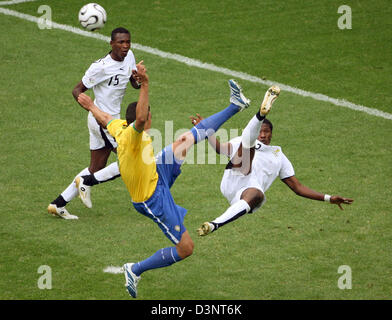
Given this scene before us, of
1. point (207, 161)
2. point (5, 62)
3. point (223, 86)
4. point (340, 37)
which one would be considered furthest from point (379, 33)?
point (5, 62)

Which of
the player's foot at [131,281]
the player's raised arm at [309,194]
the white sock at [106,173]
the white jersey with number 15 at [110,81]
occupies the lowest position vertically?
the player's foot at [131,281]

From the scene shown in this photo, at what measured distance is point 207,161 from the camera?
12.5 meters

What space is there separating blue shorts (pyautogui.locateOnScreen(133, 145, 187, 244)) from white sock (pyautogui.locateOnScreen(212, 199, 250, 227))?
52 cm

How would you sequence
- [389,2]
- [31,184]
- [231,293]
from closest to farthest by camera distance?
[231,293] < [31,184] < [389,2]

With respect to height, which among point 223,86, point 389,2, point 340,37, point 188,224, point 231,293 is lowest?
point 231,293

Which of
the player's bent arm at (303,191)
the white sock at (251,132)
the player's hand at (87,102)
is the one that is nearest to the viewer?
the white sock at (251,132)

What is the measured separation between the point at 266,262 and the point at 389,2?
11723 millimetres

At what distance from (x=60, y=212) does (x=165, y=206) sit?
2.72 meters

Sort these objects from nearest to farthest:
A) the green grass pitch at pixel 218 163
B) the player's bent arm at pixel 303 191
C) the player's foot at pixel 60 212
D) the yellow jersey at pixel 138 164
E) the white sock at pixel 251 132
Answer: the yellow jersey at pixel 138 164, the white sock at pixel 251 132, the green grass pitch at pixel 218 163, the player's bent arm at pixel 303 191, the player's foot at pixel 60 212

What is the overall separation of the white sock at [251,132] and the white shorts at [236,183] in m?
0.61

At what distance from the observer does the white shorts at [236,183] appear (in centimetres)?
935

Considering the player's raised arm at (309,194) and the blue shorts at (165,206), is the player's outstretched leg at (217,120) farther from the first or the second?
the player's raised arm at (309,194)

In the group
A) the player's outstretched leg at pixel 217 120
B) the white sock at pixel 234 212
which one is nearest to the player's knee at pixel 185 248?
the white sock at pixel 234 212

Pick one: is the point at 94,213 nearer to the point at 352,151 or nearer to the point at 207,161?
the point at 207,161
